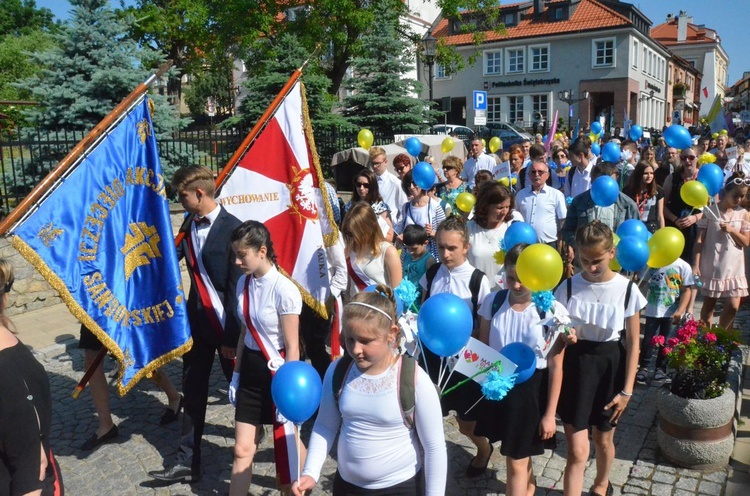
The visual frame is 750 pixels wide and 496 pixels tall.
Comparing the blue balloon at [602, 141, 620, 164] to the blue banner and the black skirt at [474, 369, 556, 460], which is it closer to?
the black skirt at [474, 369, 556, 460]

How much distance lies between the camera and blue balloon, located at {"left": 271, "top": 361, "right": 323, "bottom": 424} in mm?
2432

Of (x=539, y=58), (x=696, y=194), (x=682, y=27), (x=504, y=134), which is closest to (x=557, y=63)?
(x=539, y=58)

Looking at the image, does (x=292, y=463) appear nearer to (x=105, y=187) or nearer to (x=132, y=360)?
(x=132, y=360)

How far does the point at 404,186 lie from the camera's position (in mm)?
6387

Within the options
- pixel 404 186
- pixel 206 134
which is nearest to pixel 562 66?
pixel 206 134

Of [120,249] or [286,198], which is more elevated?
[286,198]

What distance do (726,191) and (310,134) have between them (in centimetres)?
371

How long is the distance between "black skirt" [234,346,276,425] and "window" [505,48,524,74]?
145ft

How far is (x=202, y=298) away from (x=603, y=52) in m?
43.4

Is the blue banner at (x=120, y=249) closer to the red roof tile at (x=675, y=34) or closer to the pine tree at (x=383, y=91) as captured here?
the pine tree at (x=383, y=91)

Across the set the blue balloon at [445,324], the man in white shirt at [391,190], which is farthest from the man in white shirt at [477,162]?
the blue balloon at [445,324]

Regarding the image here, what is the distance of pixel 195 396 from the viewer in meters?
4.14

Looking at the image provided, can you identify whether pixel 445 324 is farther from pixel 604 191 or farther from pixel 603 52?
pixel 603 52

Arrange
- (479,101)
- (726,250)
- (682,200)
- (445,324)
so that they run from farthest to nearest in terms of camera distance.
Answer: (479,101) < (682,200) < (726,250) < (445,324)
